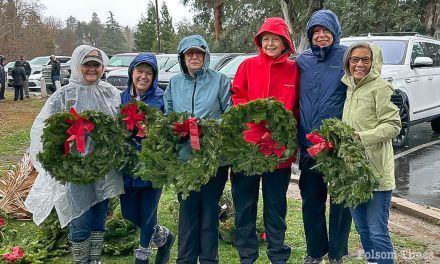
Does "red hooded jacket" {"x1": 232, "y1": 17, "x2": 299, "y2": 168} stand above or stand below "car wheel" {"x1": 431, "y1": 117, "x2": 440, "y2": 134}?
above

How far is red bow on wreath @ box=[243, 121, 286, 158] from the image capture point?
3.61m

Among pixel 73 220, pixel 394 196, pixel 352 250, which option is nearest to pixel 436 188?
pixel 394 196

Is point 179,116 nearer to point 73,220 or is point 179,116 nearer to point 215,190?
point 215,190

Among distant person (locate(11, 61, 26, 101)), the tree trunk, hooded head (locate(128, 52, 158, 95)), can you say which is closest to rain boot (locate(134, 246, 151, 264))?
hooded head (locate(128, 52, 158, 95))

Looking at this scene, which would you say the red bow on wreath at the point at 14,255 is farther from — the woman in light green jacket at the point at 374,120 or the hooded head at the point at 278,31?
the woman in light green jacket at the point at 374,120

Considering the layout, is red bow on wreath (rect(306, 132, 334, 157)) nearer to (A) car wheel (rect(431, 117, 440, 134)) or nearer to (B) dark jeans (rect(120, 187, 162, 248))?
(B) dark jeans (rect(120, 187, 162, 248))

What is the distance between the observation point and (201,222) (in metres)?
3.93

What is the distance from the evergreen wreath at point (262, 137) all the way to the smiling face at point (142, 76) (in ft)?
2.77

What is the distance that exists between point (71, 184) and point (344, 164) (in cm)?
207

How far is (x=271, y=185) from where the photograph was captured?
12.6 feet

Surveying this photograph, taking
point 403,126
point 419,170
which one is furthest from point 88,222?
point 403,126

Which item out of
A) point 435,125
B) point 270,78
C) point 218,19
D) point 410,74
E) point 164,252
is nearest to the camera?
point 270,78

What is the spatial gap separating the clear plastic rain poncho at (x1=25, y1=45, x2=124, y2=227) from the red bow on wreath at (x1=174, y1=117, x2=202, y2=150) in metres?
0.71

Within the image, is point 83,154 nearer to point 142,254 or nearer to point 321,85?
point 142,254
